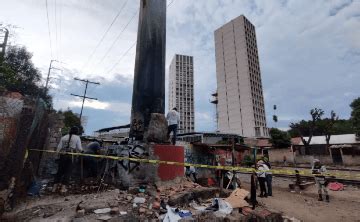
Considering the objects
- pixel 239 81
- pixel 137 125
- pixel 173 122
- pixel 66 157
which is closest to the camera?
pixel 66 157

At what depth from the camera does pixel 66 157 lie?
19.7 feet


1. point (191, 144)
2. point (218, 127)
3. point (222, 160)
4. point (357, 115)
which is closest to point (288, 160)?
point (357, 115)

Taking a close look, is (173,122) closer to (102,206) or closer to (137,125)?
(137,125)

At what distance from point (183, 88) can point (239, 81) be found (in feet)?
53.8

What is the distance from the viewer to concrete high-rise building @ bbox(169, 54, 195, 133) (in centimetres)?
6606

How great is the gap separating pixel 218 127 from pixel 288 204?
5829 centimetres

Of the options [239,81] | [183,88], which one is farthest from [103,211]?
[183,88]

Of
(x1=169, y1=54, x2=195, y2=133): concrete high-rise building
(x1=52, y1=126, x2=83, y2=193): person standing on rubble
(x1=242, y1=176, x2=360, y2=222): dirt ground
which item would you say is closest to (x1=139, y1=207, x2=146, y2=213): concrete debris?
(x1=52, y1=126, x2=83, y2=193): person standing on rubble

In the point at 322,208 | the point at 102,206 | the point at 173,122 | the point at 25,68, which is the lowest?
the point at 322,208

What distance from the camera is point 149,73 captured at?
654 centimetres

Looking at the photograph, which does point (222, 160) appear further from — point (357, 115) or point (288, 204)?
point (357, 115)

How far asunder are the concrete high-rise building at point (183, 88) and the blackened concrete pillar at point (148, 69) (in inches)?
2289

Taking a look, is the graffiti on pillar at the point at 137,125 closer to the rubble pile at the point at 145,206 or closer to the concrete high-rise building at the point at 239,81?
the rubble pile at the point at 145,206

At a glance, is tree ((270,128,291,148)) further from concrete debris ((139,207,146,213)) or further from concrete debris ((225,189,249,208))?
concrete debris ((139,207,146,213))
